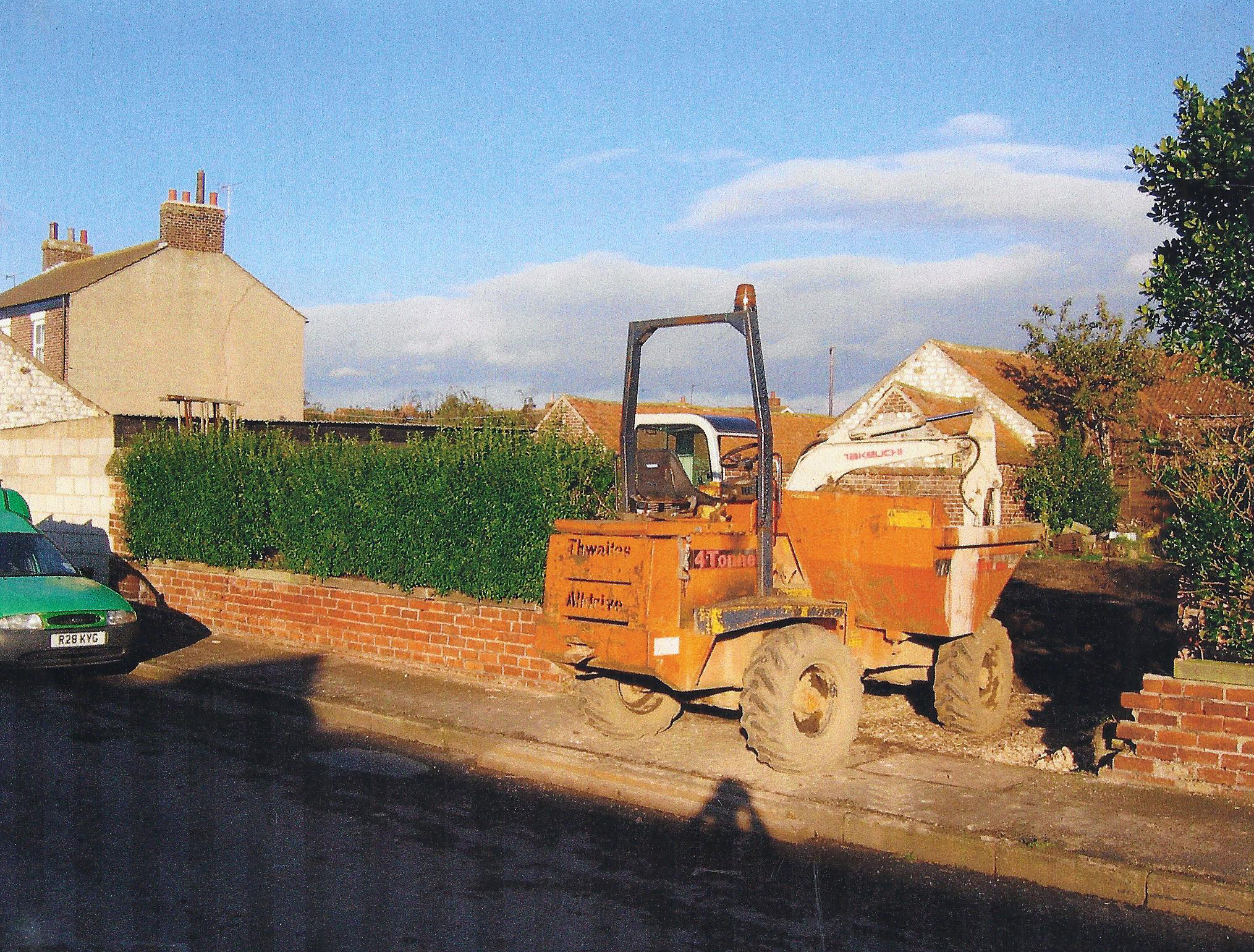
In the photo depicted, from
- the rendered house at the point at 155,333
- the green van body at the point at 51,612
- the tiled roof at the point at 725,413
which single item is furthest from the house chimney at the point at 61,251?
the green van body at the point at 51,612

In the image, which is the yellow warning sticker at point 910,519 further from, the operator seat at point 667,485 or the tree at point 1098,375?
the tree at point 1098,375

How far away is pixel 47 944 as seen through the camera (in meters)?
4.94

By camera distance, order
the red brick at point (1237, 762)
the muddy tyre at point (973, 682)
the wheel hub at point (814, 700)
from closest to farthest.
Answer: the red brick at point (1237, 762) < the wheel hub at point (814, 700) < the muddy tyre at point (973, 682)

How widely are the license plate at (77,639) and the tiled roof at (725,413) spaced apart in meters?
17.4

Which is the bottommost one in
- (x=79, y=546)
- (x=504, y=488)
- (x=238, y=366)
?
(x=79, y=546)

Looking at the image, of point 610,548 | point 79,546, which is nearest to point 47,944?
point 610,548

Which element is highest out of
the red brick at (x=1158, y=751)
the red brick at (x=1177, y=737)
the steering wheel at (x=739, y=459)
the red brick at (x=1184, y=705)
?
the steering wheel at (x=739, y=459)

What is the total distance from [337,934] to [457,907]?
63 centimetres

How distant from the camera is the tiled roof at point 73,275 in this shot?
1302 inches

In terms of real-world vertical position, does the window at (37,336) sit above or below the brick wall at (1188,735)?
above

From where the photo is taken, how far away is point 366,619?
41.5ft

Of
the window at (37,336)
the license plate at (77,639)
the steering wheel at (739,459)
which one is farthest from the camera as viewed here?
the window at (37,336)

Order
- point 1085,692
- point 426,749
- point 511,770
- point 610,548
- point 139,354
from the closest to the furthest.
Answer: point 610,548, point 511,770, point 426,749, point 1085,692, point 139,354

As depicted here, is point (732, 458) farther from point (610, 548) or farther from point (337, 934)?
point (337, 934)
